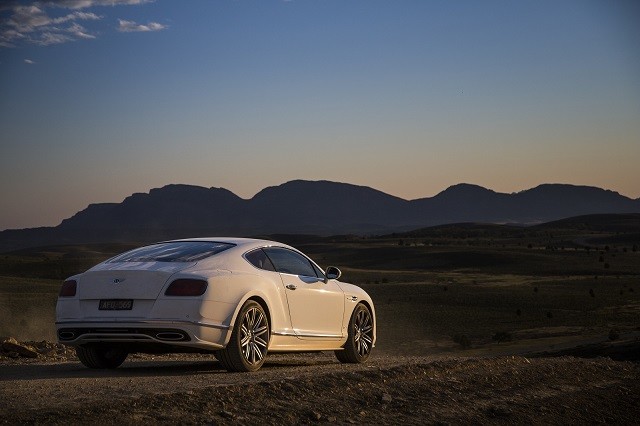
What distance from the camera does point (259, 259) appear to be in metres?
11.4

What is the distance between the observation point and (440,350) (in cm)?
3112

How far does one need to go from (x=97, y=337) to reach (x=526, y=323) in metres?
30.7

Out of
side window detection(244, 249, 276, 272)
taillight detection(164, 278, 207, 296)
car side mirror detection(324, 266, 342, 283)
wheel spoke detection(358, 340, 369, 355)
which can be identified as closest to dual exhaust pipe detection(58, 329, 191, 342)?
taillight detection(164, 278, 207, 296)

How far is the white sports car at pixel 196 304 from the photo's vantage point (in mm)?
10125

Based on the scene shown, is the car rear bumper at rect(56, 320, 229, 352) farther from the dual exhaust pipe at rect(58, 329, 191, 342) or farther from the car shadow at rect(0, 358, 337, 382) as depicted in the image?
the car shadow at rect(0, 358, 337, 382)

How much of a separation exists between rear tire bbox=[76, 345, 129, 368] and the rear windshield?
989 mm

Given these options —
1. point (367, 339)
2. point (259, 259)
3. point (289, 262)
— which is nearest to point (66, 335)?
point (259, 259)

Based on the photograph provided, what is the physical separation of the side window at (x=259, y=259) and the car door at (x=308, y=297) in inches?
3.9

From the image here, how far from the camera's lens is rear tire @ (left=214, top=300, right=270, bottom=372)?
10.5 metres

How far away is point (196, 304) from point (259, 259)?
1419 millimetres

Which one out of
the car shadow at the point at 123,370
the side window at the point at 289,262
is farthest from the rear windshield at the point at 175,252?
the car shadow at the point at 123,370

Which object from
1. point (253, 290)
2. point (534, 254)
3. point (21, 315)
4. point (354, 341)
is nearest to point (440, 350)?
point (21, 315)

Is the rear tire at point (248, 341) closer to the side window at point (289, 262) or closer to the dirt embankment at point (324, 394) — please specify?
the dirt embankment at point (324, 394)

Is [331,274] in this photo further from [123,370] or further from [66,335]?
[66,335]
